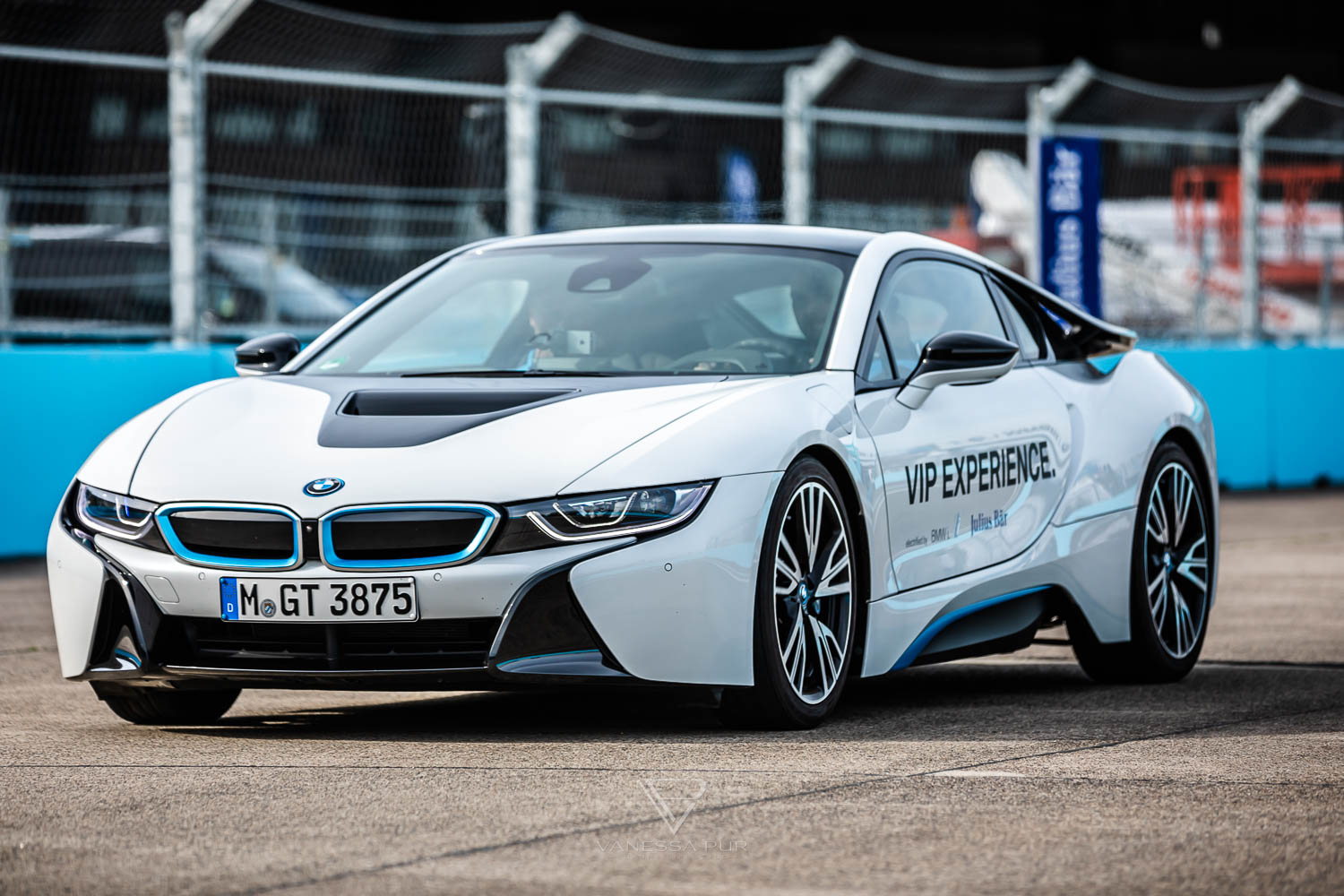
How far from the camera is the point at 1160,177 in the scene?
18156mm

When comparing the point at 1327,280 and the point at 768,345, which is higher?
the point at 768,345

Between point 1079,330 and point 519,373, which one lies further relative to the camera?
point 1079,330

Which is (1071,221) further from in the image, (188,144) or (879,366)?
(879,366)

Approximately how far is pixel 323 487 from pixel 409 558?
0.86ft

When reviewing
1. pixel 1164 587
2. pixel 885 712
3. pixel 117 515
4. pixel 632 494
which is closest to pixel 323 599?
pixel 117 515

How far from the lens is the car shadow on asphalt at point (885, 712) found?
5.82 metres

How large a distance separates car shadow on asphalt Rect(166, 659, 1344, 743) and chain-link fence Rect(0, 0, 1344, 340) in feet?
17.0

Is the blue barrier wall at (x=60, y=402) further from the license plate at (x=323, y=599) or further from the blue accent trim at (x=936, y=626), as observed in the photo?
the license plate at (x=323, y=599)

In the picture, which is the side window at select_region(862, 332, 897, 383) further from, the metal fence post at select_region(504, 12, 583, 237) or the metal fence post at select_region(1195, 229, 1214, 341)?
the metal fence post at select_region(1195, 229, 1214, 341)

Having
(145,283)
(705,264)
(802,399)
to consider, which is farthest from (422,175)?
(802,399)

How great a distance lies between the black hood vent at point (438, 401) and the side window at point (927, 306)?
1.13 m

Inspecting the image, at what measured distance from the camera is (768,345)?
20.7 feet

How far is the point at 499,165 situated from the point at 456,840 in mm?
9329

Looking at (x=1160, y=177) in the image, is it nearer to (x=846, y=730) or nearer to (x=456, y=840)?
(x=846, y=730)
